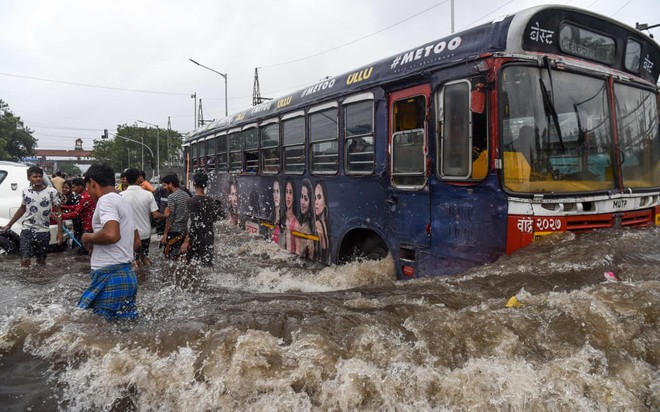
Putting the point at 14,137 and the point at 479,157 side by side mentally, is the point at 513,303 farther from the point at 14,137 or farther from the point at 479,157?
the point at 14,137

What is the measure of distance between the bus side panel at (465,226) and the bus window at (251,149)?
5.08m

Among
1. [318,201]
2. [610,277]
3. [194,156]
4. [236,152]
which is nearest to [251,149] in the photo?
[236,152]

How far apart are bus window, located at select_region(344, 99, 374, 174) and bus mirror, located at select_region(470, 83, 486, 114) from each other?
164 cm

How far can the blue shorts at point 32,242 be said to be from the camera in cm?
699

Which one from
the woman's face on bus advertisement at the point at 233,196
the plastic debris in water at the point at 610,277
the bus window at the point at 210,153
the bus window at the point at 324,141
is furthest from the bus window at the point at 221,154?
the plastic debris in water at the point at 610,277

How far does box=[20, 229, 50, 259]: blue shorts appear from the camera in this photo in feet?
22.9

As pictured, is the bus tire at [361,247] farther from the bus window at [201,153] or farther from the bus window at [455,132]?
the bus window at [201,153]

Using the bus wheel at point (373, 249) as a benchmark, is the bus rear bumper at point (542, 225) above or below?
above

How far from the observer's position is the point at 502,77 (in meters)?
4.00

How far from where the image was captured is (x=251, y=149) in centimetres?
930

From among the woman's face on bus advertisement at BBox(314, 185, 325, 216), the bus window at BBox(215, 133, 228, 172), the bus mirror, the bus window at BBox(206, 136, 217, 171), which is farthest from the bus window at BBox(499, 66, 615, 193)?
the bus window at BBox(206, 136, 217, 171)

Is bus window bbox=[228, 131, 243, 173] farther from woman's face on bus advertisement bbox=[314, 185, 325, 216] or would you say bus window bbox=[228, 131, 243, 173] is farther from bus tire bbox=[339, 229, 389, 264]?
bus tire bbox=[339, 229, 389, 264]

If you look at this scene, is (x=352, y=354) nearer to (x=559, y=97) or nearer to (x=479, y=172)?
(x=479, y=172)

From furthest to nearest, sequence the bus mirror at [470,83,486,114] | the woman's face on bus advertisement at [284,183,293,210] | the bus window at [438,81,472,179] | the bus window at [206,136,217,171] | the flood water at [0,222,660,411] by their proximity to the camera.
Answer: the bus window at [206,136,217,171] → the woman's face on bus advertisement at [284,183,293,210] → the bus window at [438,81,472,179] → the bus mirror at [470,83,486,114] → the flood water at [0,222,660,411]
